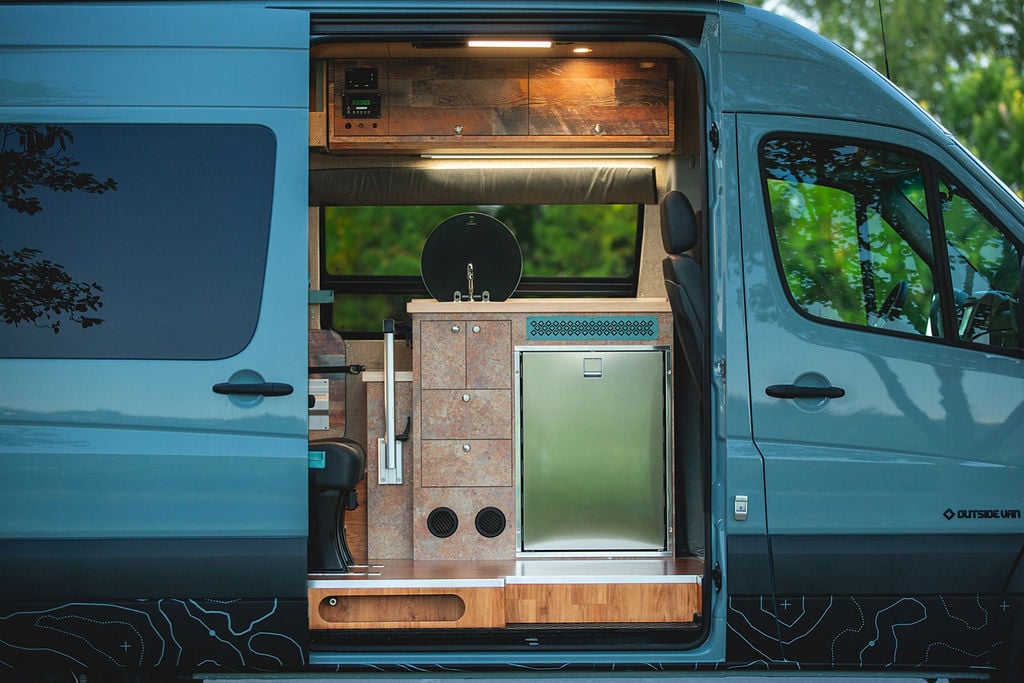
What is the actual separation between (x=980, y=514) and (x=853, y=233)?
0.97 meters

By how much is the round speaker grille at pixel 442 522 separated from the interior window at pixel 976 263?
84.1 inches

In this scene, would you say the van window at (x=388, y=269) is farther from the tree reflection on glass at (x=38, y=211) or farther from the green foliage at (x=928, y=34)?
the green foliage at (x=928, y=34)

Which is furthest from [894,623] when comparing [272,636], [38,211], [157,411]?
[38,211]

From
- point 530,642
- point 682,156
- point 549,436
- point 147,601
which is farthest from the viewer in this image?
point 682,156

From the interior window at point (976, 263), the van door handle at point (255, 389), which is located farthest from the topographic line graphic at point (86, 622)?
the interior window at point (976, 263)

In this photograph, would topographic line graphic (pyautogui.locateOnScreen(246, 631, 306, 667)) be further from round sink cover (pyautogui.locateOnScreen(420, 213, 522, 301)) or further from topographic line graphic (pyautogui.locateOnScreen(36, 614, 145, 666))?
round sink cover (pyautogui.locateOnScreen(420, 213, 522, 301))

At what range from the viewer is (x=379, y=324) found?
20.3 ft

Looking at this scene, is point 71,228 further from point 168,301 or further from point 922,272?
point 922,272

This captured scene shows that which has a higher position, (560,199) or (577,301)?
(560,199)

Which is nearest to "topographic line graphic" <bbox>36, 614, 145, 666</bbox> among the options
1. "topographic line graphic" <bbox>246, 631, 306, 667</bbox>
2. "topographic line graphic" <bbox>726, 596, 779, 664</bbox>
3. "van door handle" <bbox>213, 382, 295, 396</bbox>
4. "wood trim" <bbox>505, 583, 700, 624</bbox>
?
"topographic line graphic" <bbox>246, 631, 306, 667</bbox>

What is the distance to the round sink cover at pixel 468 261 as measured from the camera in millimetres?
5961

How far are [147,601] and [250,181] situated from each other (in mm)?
1331

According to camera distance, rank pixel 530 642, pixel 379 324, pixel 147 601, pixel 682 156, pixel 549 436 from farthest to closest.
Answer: pixel 379 324 < pixel 682 156 < pixel 549 436 < pixel 530 642 < pixel 147 601

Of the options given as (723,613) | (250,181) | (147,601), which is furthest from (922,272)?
(147,601)
